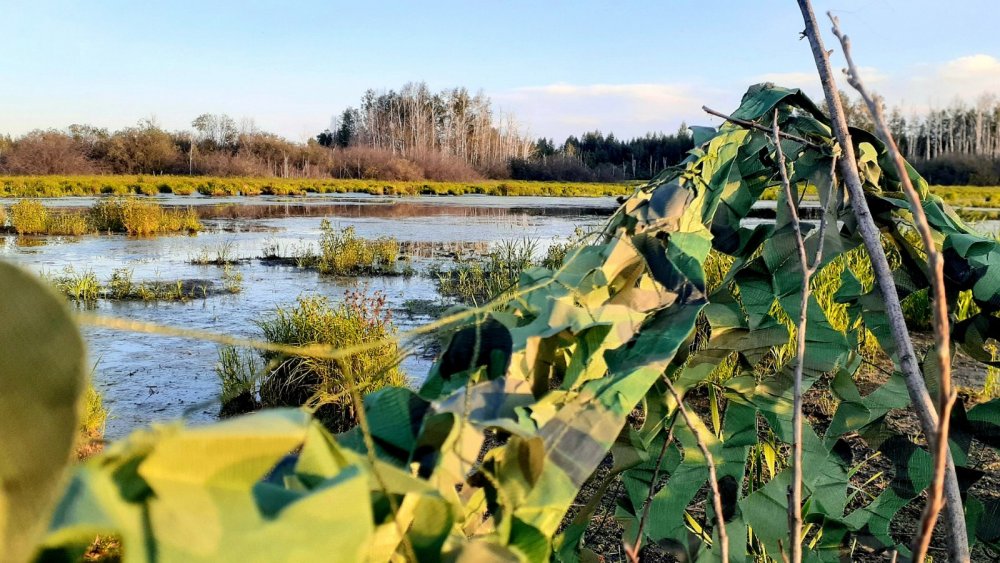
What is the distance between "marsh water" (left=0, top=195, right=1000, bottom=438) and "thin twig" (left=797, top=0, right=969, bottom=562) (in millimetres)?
314

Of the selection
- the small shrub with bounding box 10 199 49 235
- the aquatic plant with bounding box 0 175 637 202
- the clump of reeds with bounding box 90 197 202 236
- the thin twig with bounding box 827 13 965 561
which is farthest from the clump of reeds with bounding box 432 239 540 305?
the aquatic plant with bounding box 0 175 637 202

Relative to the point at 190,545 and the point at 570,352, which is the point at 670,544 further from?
the point at 190,545

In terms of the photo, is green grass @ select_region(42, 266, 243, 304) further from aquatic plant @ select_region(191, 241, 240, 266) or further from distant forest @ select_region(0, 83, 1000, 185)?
distant forest @ select_region(0, 83, 1000, 185)

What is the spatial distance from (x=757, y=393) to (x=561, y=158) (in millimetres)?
45206

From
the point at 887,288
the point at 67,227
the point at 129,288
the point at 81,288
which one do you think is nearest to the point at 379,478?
the point at 887,288

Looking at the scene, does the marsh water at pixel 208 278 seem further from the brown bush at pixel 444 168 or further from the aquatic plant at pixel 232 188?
the brown bush at pixel 444 168

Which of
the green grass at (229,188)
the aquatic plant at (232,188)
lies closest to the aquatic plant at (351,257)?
the green grass at (229,188)

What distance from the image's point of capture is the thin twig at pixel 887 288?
0.65 m

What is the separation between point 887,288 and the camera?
730 mm

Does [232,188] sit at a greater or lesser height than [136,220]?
greater

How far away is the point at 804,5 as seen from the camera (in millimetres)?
721

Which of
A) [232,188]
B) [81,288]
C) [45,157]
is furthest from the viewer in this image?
[45,157]

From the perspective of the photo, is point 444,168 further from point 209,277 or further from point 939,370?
point 939,370

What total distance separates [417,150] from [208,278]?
38673 mm
